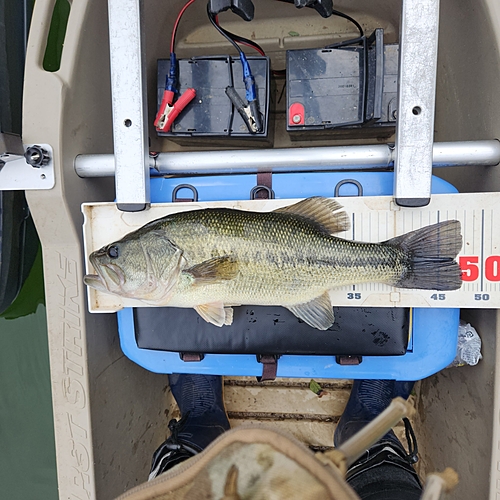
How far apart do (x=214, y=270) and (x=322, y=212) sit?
1.50 feet

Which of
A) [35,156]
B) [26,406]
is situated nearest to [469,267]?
[35,156]

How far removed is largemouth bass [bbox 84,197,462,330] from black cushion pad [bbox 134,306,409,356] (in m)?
0.17

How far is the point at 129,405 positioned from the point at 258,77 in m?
1.75

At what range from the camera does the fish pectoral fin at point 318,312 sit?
4.94ft

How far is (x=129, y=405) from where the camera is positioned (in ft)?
6.74

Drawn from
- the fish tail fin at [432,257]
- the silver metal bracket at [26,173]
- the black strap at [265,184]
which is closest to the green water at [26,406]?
the silver metal bracket at [26,173]

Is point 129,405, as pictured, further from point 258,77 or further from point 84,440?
point 258,77

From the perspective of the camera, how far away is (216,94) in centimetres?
196

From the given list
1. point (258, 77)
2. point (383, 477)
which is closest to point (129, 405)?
point (383, 477)

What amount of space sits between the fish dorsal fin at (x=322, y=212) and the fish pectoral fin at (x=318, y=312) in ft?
0.85

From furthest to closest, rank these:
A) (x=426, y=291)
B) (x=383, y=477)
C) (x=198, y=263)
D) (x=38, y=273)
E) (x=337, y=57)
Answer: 1. (x=38, y=273)
2. (x=337, y=57)
3. (x=383, y=477)
4. (x=426, y=291)
5. (x=198, y=263)

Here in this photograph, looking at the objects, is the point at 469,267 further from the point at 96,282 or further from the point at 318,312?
the point at 96,282

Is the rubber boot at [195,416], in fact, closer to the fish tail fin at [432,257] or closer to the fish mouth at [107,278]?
the fish mouth at [107,278]

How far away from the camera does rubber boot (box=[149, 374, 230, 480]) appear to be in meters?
1.95
